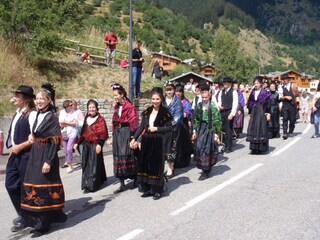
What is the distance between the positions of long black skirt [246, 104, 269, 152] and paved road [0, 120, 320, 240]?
1388 millimetres

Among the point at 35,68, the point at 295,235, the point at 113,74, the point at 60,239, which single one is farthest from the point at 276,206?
the point at 113,74

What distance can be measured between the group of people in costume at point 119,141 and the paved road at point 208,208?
0.29 meters

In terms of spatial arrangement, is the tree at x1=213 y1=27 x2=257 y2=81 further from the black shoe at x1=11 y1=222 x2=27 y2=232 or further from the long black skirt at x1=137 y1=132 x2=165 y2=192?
the black shoe at x1=11 y1=222 x2=27 y2=232

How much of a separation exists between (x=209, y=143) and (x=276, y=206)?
2312mm

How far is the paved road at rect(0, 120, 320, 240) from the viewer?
5741 mm

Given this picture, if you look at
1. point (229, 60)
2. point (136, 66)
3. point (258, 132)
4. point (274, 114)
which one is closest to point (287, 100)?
point (274, 114)

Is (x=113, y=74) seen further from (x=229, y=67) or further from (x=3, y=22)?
(x=229, y=67)

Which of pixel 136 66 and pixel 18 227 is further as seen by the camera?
pixel 136 66

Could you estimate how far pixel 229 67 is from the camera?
93.6 m

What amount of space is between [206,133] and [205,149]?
12.6 inches

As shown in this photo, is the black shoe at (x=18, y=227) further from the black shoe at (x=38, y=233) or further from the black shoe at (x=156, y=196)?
the black shoe at (x=156, y=196)

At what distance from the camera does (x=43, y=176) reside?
577cm

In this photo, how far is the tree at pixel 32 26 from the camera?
1672 cm

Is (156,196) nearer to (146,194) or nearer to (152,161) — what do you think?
(146,194)
